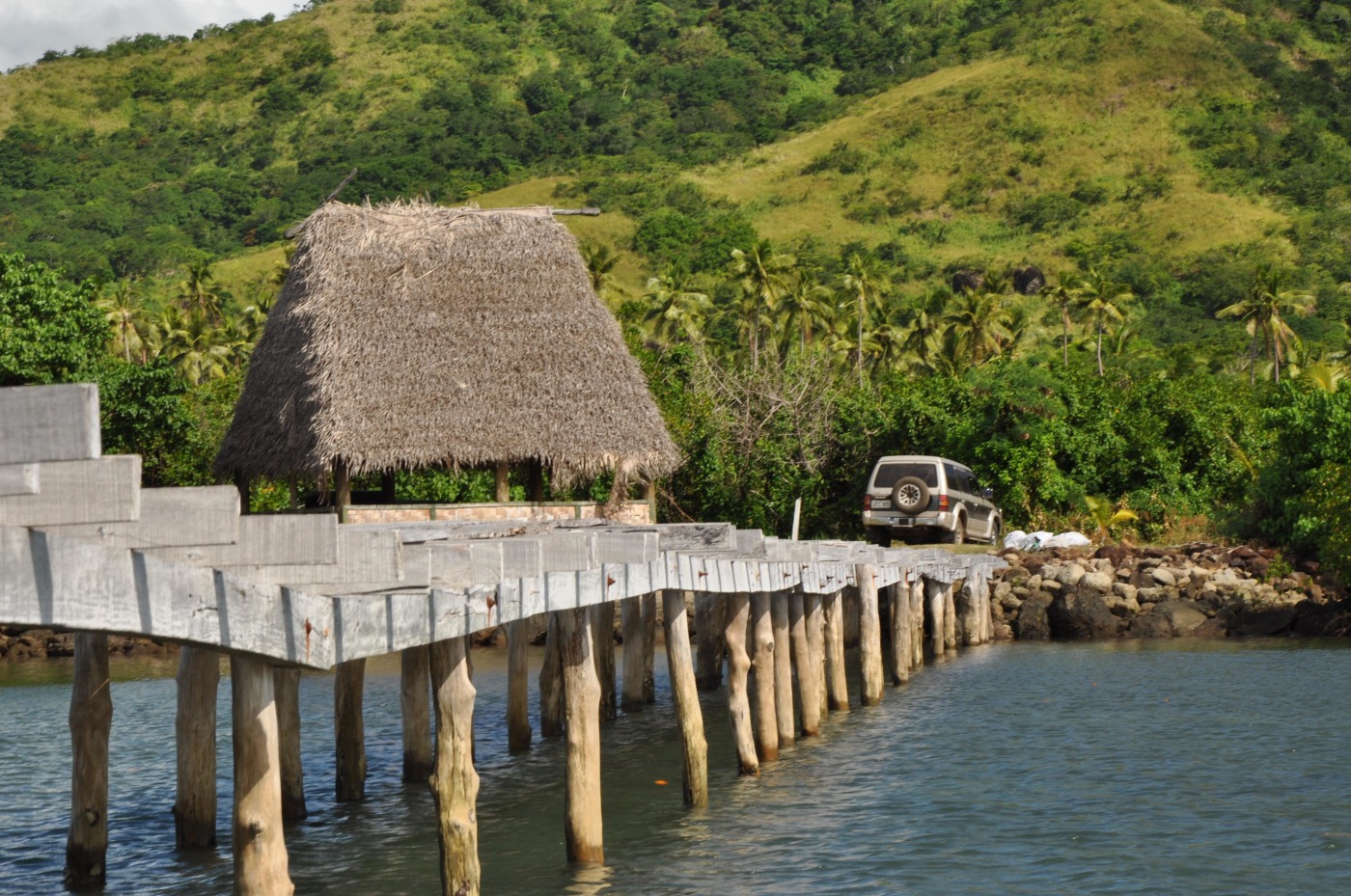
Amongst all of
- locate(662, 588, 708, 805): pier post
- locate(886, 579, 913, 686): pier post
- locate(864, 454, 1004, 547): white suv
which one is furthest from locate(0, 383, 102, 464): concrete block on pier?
locate(864, 454, 1004, 547): white suv

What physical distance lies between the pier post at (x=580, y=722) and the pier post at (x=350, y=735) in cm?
408

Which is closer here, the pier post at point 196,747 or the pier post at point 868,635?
the pier post at point 196,747

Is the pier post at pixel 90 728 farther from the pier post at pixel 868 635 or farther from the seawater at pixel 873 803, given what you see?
the pier post at pixel 868 635

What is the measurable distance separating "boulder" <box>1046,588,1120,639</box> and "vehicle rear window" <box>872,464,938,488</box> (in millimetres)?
3651

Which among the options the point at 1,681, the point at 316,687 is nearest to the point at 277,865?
the point at 316,687

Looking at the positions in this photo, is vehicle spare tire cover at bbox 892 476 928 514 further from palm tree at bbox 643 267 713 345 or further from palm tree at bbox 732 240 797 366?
palm tree at bbox 732 240 797 366

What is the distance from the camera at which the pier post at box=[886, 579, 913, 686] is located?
83.1 feet

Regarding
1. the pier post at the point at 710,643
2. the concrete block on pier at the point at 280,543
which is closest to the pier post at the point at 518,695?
the pier post at the point at 710,643

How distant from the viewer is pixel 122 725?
74.8 feet

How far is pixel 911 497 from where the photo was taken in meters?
31.8

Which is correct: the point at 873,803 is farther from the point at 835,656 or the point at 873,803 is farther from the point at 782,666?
the point at 835,656

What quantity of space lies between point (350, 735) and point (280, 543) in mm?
9652

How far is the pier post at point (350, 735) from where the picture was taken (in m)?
15.6

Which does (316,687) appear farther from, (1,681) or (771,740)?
(771,740)
